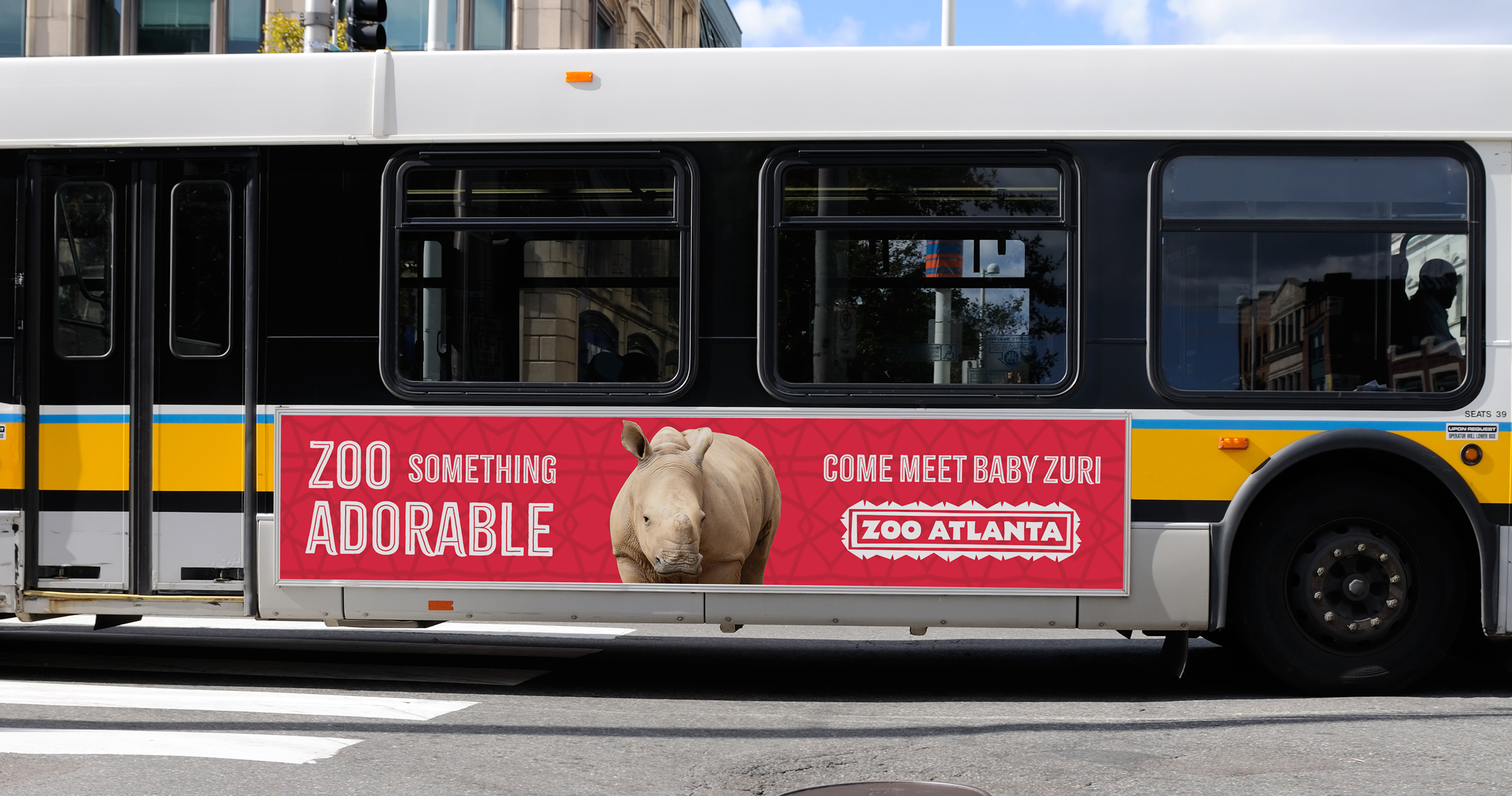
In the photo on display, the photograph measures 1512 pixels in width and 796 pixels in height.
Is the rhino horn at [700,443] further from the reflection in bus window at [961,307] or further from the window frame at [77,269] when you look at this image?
the window frame at [77,269]

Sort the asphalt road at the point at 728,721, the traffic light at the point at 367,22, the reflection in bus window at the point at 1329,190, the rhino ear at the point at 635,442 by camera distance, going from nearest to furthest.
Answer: the asphalt road at the point at 728,721 → the reflection in bus window at the point at 1329,190 → the rhino ear at the point at 635,442 → the traffic light at the point at 367,22

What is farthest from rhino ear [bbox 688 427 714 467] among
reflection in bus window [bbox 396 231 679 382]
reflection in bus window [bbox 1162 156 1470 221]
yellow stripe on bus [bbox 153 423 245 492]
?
reflection in bus window [bbox 1162 156 1470 221]

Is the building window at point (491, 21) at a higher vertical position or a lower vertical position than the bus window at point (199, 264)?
higher

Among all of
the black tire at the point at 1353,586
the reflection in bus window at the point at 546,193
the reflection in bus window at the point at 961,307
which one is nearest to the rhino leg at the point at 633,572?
the reflection in bus window at the point at 961,307

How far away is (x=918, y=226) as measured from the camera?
255 inches

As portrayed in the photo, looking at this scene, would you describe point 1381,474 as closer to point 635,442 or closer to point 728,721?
point 728,721

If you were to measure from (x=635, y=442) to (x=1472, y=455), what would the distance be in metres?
4.12

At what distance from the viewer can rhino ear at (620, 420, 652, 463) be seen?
21.4 ft

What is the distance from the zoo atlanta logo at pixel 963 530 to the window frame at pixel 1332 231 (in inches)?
33.8

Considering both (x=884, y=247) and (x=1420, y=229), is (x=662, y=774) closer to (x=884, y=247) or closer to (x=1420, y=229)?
(x=884, y=247)

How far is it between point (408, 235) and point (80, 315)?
1.85 meters

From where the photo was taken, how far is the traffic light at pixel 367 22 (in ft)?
32.8

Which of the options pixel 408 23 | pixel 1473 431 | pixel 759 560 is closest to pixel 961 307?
pixel 759 560

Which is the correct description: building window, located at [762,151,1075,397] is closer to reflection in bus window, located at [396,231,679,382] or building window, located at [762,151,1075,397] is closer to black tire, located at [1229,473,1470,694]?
reflection in bus window, located at [396,231,679,382]
